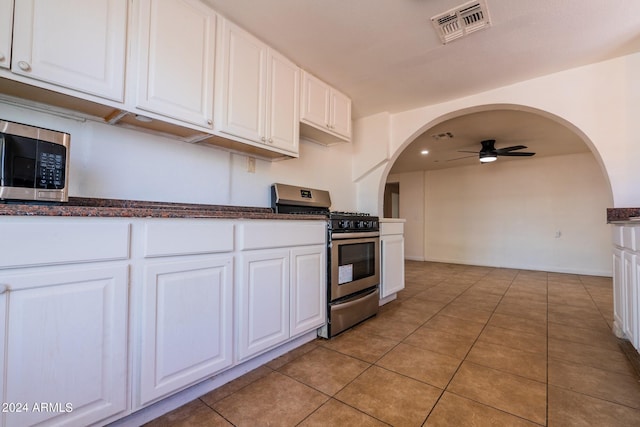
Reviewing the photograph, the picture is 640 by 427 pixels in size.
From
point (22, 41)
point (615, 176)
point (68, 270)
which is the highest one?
point (22, 41)

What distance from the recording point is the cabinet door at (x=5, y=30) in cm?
108

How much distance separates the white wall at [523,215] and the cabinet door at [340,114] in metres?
4.64

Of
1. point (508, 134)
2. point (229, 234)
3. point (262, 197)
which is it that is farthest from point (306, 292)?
point (508, 134)

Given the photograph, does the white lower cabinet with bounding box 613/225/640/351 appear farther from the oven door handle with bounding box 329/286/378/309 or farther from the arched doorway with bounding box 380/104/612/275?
the arched doorway with bounding box 380/104/612/275

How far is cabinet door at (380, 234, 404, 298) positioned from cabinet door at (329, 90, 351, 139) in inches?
47.3

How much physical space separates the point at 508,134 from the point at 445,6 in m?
3.20

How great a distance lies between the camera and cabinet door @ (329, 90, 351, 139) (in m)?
2.71

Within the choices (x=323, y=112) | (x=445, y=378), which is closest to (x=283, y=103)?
(x=323, y=112)

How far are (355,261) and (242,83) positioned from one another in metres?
1.68

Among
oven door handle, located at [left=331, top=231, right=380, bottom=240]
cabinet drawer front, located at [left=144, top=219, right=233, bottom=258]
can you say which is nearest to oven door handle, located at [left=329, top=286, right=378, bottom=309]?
oven door handle, located at [left=331, top=231, right=380, bottom=240]

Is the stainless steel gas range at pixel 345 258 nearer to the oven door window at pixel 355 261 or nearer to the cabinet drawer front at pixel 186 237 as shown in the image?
the oven door window at pixel 355 261

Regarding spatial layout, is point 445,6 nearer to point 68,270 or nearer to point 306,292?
point 306,292

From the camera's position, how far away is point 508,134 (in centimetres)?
414

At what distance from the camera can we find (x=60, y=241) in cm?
99
